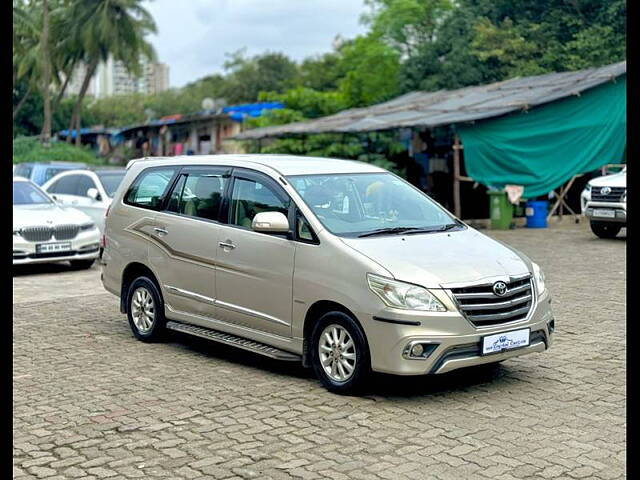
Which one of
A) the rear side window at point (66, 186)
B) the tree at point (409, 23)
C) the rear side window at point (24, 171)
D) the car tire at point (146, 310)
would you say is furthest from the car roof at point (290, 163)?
the tree at point (409, 23)

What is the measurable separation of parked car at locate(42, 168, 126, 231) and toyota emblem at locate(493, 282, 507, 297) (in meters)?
11.1

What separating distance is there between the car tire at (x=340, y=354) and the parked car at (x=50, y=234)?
8.33 m

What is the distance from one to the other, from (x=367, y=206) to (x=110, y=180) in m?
10.6

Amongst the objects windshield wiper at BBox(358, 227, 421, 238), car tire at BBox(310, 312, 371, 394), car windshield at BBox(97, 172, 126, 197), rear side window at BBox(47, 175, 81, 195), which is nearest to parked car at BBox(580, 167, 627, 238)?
car windshield at BBox(97, 172, 126, 197)

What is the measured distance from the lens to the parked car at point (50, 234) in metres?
13.8

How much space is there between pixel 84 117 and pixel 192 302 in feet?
207

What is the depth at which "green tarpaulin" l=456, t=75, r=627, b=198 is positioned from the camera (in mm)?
21172

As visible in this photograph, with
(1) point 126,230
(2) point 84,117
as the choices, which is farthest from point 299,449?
(2) point 84,117

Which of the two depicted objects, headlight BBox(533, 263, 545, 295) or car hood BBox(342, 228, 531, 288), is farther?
headlight BBox(533, 263, 545, 295)

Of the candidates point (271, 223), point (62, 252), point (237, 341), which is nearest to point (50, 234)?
point (62, 252)

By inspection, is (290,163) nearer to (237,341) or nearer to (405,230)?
(405,230)

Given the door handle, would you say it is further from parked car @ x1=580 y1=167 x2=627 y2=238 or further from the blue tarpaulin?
the blue tarpaulin

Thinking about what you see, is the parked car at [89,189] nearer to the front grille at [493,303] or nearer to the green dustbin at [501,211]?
the green dustbin at [501,211]

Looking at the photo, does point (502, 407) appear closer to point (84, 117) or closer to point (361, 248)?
point (361, 248)
